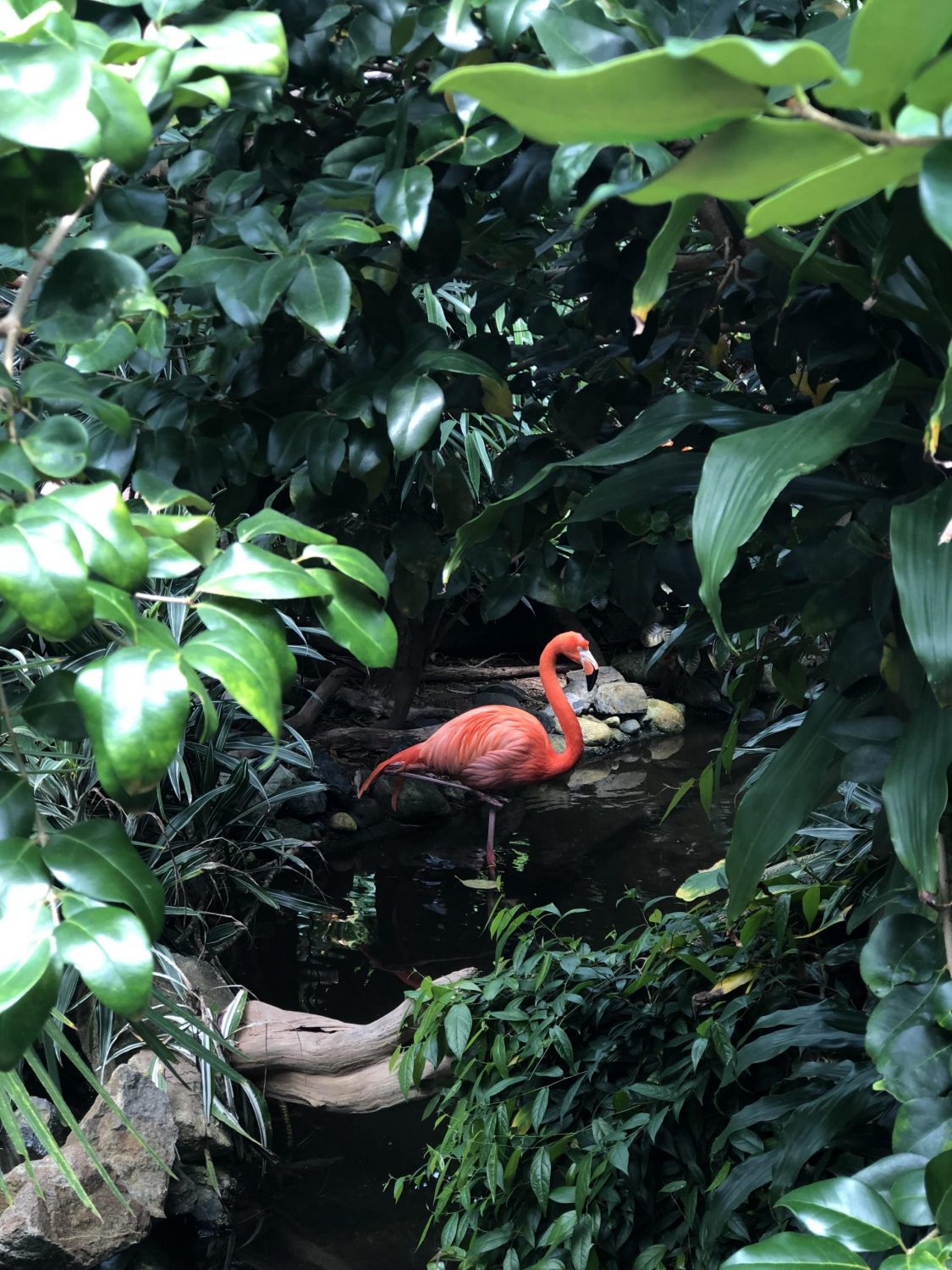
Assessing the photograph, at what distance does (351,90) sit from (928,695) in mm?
625

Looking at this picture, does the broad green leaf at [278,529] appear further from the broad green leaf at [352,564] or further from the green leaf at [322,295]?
the green leaf at [322,295]

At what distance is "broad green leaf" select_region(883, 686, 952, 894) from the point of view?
0.71 metres

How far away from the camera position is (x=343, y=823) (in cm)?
426

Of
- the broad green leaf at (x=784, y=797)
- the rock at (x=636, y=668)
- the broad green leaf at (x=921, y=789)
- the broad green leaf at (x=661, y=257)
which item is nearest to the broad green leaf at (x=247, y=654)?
the broad green leaf at (x=661, y=257)

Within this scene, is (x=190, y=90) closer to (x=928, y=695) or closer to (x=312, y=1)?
(x=312, y=1)

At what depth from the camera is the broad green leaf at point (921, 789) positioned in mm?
714

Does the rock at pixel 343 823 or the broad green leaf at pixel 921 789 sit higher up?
the broad green leaf at pixel 921 789

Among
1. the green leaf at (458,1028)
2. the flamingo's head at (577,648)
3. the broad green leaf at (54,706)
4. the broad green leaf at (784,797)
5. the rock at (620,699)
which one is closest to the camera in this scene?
the broad green leaf at (54,706)

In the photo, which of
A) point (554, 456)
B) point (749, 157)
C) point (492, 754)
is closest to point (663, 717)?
point (492, 754)

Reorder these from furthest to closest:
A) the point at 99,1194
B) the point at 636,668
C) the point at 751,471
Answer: the point at 636,668
the point at 99,1194
the point at 751,471

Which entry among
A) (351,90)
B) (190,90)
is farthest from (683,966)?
(190,90)

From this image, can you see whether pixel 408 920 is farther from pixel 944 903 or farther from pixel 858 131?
pixel 858 131

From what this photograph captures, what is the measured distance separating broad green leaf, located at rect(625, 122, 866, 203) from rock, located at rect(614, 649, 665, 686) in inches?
236

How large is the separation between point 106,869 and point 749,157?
1.21ft
